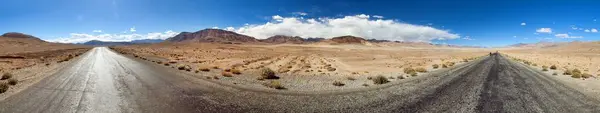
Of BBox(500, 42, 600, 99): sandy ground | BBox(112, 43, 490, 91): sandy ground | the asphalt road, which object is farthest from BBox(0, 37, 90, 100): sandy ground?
BBox(500, 42, 600, 99): sandy ground

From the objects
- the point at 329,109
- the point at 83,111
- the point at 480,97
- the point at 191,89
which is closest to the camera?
the point at 83,111

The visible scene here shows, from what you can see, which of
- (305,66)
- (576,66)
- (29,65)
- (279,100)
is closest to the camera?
(279,100)

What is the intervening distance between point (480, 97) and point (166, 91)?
10792 millimetres

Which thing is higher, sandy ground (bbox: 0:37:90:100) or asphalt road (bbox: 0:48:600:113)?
asphalt road (bbox: 0:48:600:113)

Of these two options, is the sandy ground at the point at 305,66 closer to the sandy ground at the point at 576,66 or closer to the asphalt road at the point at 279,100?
the asphalt road at the point at 279,100

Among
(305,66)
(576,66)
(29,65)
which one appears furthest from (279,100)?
(576,66)

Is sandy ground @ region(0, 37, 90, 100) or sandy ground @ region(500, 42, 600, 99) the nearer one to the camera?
sandy ground @ region(500, 42, 600, 99)

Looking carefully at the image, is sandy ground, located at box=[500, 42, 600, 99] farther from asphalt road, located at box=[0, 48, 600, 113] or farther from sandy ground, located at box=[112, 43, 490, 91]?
sandy ground, located at box=[112, 43, 490, 91]

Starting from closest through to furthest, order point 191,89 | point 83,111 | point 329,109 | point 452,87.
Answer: point 83,111 → point 329,109 → point 191,89 → point 452,87

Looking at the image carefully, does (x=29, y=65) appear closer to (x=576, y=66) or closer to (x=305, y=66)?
(x=305, y=66)

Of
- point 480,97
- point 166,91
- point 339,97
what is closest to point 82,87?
point 166,91

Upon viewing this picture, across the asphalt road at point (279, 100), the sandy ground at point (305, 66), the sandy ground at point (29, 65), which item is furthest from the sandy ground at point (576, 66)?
the sandy ground at point (29, 65)

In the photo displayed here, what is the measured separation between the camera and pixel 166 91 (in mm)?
13141

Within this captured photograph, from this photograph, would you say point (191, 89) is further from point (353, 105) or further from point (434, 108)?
point (434, 108)
